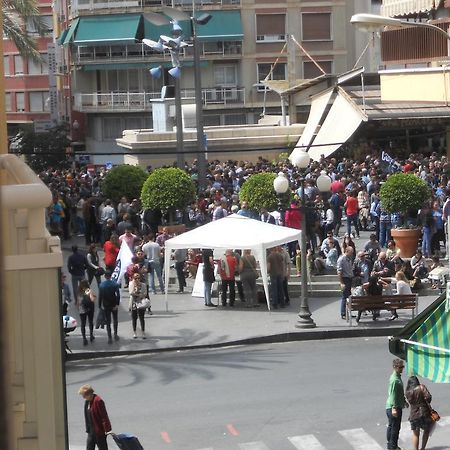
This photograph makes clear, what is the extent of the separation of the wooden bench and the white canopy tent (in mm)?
2002

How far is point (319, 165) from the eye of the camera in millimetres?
36531

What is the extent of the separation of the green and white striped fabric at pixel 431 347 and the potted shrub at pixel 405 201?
47.5 ft

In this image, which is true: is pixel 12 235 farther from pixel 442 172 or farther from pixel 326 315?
pixel 442 172

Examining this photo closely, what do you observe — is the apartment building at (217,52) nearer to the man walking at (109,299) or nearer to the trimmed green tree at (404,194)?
the trimmed green tree at (404,194)

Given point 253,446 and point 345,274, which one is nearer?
point 253,446

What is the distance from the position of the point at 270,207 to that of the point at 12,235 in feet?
72.5

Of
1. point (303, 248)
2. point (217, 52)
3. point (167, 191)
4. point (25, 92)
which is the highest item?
point (217, 52)

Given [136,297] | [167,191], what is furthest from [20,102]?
[136,297]

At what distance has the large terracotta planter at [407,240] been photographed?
88.8ft

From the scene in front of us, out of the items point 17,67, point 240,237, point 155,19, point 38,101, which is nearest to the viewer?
point 240,237

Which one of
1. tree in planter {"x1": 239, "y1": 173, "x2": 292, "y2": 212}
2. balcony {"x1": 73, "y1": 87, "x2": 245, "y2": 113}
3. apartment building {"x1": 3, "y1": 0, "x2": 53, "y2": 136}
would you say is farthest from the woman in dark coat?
apartment building {"x1": 3, "y1": 0, "x2": 53, "y2": 136}

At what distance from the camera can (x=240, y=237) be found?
23812 millimetres

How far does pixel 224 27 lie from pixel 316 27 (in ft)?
15.5

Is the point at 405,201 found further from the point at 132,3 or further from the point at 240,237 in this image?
the point at 132,3
